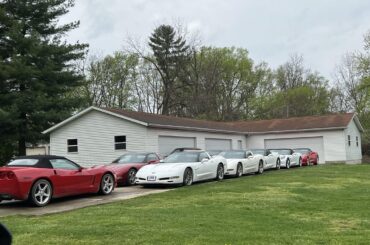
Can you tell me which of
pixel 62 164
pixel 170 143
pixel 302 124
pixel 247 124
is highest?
pixel 247 124

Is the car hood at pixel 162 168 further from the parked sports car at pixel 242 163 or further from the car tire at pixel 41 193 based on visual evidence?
the car tire at pixel 41 193

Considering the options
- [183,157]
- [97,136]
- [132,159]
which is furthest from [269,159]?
[97,136]

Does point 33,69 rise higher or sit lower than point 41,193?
higher

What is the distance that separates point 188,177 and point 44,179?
5.96m

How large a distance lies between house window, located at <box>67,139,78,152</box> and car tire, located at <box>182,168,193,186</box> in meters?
15.2

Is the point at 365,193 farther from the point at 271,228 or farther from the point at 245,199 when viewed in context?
the point at 271,228

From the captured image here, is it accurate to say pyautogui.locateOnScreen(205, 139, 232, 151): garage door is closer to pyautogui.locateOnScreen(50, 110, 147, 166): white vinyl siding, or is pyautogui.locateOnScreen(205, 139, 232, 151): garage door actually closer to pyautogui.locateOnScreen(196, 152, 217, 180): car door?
pyautogui.locateOnScreen(50, 110, 147, 166): white vinyl siding

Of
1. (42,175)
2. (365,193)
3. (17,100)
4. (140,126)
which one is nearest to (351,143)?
(140,126)

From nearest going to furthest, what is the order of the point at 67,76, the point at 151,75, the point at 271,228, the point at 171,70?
the point at 271,228
the point at 67,76
the point at 171,70
the point at 151,75

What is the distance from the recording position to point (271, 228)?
26.5 feet

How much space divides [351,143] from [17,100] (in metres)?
26.9

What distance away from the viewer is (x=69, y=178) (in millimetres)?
13867

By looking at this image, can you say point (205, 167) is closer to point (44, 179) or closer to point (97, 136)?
point (44, 179)

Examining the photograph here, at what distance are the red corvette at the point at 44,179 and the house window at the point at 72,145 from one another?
16.5 m
